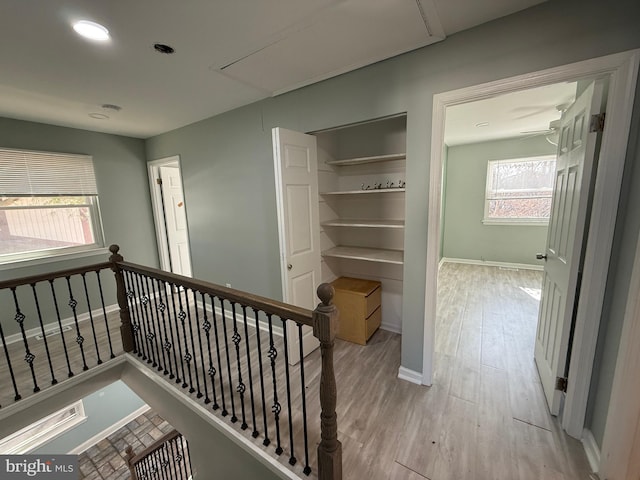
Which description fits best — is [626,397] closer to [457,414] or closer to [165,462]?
[457,414]

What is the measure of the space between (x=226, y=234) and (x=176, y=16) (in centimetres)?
224

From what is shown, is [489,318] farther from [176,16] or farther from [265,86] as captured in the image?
[176,16]

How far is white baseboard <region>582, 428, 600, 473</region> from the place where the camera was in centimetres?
140

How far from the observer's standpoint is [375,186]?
2.91 metres

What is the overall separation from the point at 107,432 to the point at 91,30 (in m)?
5.52

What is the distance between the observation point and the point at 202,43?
1.66 m

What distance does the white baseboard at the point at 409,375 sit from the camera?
6.93ft

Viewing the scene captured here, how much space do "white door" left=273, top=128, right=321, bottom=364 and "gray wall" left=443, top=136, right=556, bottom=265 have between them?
13.9ft

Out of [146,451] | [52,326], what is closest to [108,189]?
[52,326]

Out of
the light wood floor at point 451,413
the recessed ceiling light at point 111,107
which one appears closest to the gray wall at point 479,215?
the light wood floor at point 451,413

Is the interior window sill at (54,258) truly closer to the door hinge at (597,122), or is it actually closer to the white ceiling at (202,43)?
the white ceiling at (202,43)

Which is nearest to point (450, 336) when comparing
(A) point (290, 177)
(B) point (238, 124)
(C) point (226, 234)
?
(A) point (290, 177)
